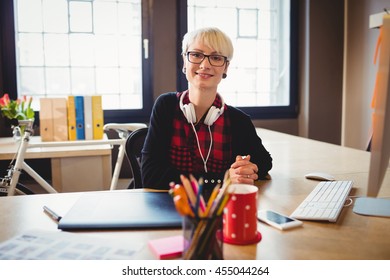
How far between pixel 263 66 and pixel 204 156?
2.32 metres

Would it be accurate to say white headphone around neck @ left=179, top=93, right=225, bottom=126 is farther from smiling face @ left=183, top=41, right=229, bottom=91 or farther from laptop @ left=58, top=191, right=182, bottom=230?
laptop @ left=58, top=191, right=182, bottom=230

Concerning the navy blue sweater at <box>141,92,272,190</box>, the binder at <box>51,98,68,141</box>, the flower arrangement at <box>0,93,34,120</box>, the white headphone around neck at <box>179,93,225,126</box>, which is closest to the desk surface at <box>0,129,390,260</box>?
the navy blue sweater at <box>141,92,272,190</box>

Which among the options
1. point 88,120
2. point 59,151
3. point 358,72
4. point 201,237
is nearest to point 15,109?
point 88,120

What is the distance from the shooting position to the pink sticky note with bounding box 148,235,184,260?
77 cm

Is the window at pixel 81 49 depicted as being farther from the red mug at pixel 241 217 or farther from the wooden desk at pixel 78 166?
the red mug at pixel 241 217

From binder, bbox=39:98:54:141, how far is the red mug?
2000mm

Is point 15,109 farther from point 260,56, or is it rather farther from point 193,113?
point 260,56

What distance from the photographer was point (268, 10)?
11.7 feet

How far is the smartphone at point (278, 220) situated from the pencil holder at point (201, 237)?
0.27 meters

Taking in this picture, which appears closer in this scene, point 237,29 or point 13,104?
point 13,104

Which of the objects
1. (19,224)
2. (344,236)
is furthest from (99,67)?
(344,236)

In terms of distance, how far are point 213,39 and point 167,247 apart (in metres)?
0.88

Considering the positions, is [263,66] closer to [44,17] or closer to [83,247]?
[44,17]

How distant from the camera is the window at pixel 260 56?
350 cm
